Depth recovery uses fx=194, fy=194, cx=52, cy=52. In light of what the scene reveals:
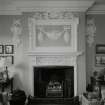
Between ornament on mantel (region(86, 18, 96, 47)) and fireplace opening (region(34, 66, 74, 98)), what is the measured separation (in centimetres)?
98

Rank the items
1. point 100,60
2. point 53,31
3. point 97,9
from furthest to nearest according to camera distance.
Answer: point 100,60, point 97,9, point 53,31

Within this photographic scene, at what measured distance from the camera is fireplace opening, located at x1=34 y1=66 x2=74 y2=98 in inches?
216

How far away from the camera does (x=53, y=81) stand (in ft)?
18.3

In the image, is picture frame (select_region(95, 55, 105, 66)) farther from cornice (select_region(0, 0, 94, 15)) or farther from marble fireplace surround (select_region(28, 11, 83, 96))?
cornice (select_region(0, 0, 94, 15))

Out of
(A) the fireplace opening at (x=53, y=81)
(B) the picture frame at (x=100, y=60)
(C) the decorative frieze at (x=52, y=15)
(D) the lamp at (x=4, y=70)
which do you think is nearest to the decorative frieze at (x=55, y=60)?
(A) the fireplace opening at (x=53, y=81)

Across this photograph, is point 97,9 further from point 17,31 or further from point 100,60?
point 17,31

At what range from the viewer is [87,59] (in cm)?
578

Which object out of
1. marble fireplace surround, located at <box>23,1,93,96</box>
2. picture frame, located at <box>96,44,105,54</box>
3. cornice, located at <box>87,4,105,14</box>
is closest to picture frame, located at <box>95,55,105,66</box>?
picture frame, located at <box>96,44,105,54</box>

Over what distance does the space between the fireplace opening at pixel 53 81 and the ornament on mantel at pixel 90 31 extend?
0.98 metres

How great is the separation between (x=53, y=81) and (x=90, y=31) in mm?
1823

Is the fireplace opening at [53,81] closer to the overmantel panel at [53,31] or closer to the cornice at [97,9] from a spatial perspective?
the overmantel panel at [53,31]

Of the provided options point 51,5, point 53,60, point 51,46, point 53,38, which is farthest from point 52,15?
point 53,60

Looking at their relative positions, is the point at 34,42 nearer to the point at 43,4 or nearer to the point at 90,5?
the point at 43,4

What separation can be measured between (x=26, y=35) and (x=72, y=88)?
1.97 metres
